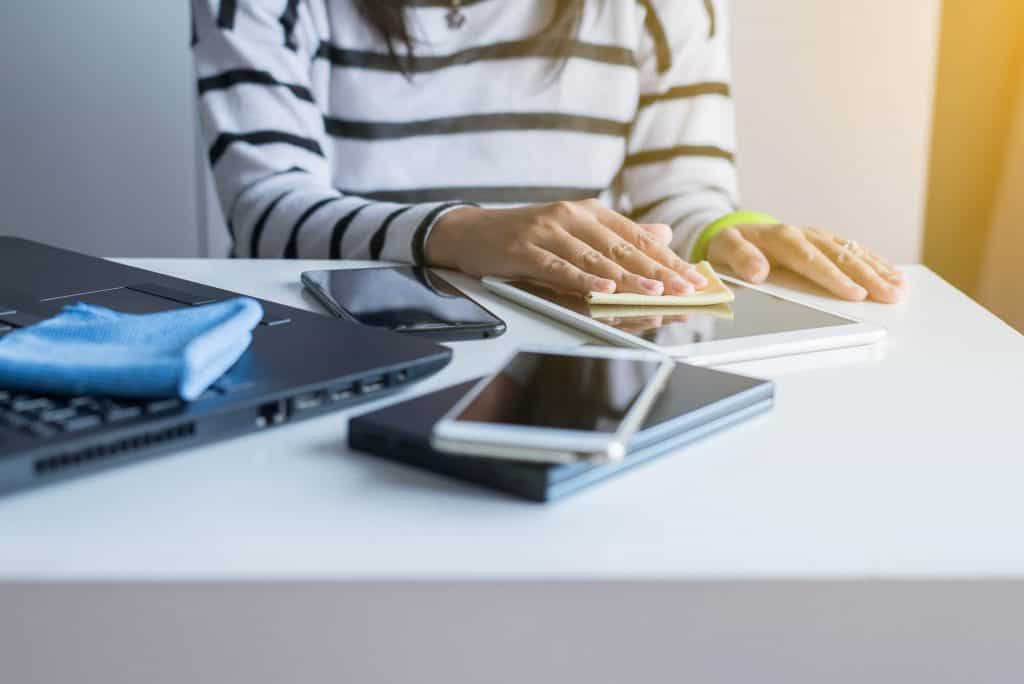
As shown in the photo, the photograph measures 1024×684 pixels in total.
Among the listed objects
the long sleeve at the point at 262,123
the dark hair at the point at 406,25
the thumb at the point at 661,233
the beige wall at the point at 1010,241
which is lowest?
the beige wall at the point at 1010,241

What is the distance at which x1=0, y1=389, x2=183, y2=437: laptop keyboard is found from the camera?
342 mm

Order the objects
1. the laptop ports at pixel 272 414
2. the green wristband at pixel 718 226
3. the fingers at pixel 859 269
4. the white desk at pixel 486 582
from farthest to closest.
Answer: the green wristband at pixel 718 226 < the fingers at pixel 859 269 < the laptop ports at pixel 272 414 < the white desk at pixel 486 582

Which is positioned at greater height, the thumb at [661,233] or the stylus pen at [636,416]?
the thumb at [661,233]

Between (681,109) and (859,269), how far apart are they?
0.53 m

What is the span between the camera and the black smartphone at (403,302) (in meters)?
0.58

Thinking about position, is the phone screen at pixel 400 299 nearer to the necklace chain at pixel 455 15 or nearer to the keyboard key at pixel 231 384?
the keyboard key at pixel 231 384

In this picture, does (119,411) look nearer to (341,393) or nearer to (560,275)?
(341,393)

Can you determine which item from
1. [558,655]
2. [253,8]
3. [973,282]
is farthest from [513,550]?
[973,282]

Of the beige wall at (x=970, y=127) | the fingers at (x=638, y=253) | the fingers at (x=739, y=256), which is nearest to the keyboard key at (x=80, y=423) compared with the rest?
the fingers at (x=638, y=253)

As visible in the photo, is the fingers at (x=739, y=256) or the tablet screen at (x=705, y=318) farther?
the fingers at (x=739, y=256)

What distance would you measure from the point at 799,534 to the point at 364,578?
0.15 meters

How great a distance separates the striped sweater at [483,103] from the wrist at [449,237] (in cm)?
26

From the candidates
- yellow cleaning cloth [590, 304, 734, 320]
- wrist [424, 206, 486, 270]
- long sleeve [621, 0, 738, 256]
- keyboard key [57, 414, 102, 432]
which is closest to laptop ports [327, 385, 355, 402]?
keyboard key [57, 414, 102, 432]

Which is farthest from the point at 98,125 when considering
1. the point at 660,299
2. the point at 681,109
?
the point at 660,299
